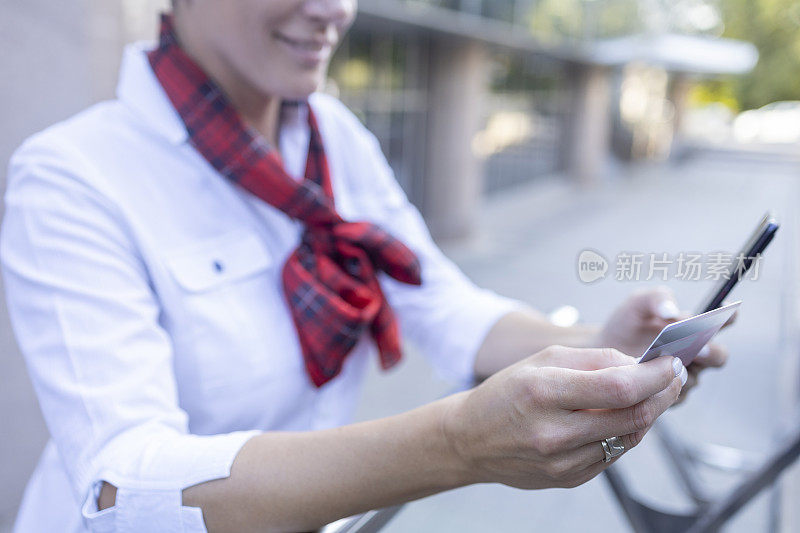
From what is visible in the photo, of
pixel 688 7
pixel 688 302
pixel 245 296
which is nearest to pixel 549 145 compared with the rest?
pixel 688 7

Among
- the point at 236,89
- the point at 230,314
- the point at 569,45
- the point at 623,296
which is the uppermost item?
the point at 569,45

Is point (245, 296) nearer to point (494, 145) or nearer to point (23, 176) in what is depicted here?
point (23, 176)

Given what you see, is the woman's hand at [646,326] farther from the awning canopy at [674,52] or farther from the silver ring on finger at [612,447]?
the awning canopy at [674,52]

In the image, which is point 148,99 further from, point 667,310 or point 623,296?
point 623,296

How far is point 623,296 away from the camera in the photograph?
635cm

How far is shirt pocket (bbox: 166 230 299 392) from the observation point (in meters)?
1.13

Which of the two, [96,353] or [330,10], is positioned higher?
[330,10]

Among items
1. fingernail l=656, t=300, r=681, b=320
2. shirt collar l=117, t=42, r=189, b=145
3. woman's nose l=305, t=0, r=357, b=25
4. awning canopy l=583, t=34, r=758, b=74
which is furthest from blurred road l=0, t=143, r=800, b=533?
awning canopy l=583, t=34, r=758, b=74

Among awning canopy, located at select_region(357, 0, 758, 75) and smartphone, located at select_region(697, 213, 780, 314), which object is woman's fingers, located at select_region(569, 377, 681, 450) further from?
awning canopy, located at select_region(357, 0, 758, 75)

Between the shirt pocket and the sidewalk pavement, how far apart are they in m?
0.38

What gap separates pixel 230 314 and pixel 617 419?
26.8 inches

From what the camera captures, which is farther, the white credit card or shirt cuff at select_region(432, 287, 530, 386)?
shirt cuff at select_region(432, 287, 530, 386)

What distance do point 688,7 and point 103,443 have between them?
65.5 ft

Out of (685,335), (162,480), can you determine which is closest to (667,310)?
(685,335)
